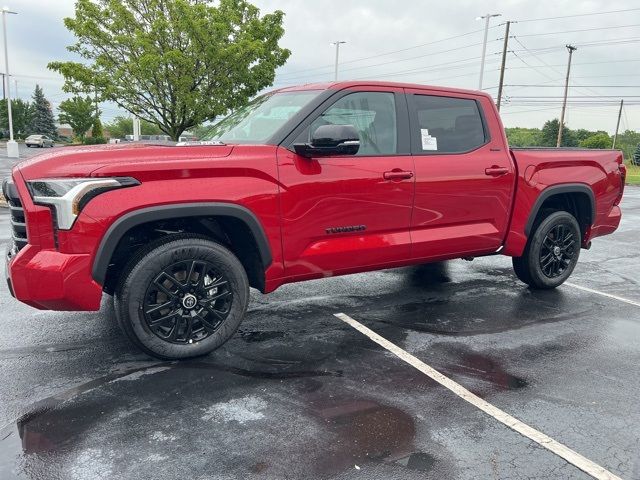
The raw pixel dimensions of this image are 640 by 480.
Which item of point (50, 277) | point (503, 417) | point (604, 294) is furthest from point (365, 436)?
point (604, 294)

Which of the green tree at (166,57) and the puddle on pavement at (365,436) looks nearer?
the puddle on pavement at (365,436)

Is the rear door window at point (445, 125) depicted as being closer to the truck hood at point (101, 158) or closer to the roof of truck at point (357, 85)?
the roof of truck at point (357, 85)

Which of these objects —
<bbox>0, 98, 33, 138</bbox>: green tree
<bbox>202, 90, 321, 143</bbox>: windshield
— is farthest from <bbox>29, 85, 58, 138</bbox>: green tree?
<bbox>202, 90, 321, 143</bbox>: windshield

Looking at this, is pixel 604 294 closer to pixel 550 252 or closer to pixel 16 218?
pixel 550 252

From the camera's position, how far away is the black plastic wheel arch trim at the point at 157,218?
3.23 metres

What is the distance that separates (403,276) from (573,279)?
2.09 metres

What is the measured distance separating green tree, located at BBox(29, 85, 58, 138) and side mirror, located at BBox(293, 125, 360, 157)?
7887cm

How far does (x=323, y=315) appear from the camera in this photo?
15.7 feet

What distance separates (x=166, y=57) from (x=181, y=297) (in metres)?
14.9

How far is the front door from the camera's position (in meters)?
3.81

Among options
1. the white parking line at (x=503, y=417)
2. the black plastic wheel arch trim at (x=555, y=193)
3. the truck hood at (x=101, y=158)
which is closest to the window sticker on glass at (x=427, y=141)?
the black plastic wheel arch trim at (x=555, y=193)

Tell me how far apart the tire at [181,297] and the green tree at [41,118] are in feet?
258

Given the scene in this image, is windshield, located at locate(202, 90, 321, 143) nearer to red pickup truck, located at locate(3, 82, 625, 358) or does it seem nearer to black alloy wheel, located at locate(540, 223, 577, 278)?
red pickup truck, located at locate(3, 82, 625, 358)

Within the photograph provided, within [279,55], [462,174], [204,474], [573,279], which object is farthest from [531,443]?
[279,55]
